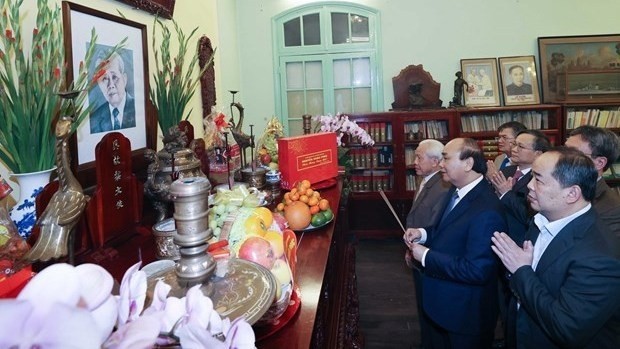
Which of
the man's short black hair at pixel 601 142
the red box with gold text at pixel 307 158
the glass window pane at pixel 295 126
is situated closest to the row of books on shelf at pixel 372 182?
the glass window pane at pixel 295 126

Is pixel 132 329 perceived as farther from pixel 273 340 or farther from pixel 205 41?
pixel 205 41

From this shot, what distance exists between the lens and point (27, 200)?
1.21 meters

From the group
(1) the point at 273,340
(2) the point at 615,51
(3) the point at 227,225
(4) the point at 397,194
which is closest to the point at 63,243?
(3) the point at 227,225

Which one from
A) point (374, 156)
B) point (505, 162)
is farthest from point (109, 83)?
point (374, 156)

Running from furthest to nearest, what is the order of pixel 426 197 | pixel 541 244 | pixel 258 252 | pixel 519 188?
pixel 426 197, pixel 519 188, pixel 541 244, pixel 258 252

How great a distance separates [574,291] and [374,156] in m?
3.92

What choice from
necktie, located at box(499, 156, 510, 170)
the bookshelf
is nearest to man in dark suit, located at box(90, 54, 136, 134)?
necktie, located at box(499, 156, 510, 170)

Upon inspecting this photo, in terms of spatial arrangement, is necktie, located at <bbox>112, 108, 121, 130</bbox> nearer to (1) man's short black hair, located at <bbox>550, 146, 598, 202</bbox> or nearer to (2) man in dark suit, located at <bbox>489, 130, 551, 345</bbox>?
(1) man's short black hair, located at <bbox>550, 146, 598, 202</bbox>

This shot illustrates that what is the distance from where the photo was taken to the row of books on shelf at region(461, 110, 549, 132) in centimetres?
517

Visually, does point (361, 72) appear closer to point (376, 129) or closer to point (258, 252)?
point (376, 129)

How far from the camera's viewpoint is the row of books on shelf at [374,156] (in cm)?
534

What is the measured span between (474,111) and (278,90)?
248 centimetres

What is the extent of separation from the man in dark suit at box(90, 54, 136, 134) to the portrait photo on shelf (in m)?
4.96

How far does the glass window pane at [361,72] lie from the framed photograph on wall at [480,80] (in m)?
1.18
